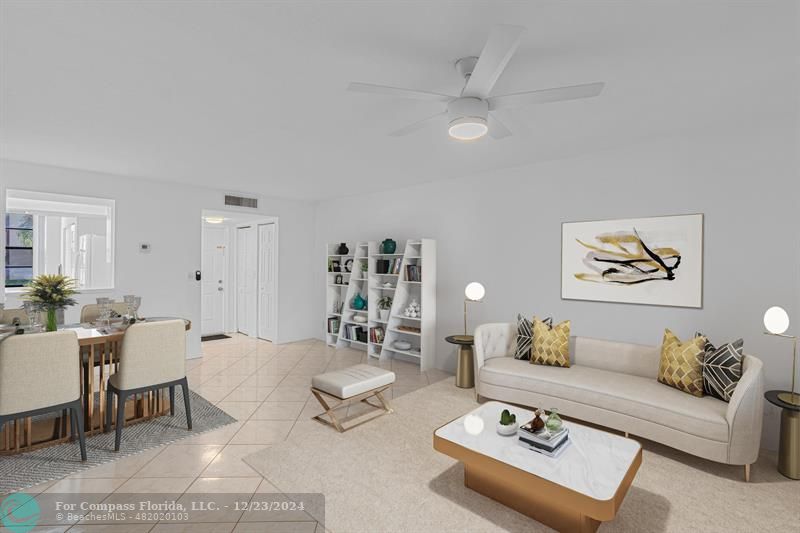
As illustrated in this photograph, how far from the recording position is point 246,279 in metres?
7.43

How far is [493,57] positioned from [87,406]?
158 inches

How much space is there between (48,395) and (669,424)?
14.4ft

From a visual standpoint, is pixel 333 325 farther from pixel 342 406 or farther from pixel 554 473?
pixel 554 473

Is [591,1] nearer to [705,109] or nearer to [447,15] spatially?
[447,15]

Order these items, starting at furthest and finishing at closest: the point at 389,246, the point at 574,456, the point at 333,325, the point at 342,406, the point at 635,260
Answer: the point at 333,325 → the point at 389,246 → the point at 342,406 → the point at 635,260 → the point at 574,456

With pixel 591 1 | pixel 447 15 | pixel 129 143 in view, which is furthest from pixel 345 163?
pixel 591 1

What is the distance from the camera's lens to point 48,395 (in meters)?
2.60

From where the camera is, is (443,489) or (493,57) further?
(443,489)

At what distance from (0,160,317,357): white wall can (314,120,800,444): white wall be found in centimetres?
315

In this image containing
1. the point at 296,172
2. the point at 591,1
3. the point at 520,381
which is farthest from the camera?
the point at 296,172

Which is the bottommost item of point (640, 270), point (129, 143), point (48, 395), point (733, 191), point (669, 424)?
point (669, 424)

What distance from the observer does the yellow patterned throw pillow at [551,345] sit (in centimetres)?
367

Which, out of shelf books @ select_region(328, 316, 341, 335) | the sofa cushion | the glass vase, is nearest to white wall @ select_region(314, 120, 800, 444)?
the sofa cushion

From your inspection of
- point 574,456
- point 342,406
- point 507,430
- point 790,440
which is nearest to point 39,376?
point 342,406
